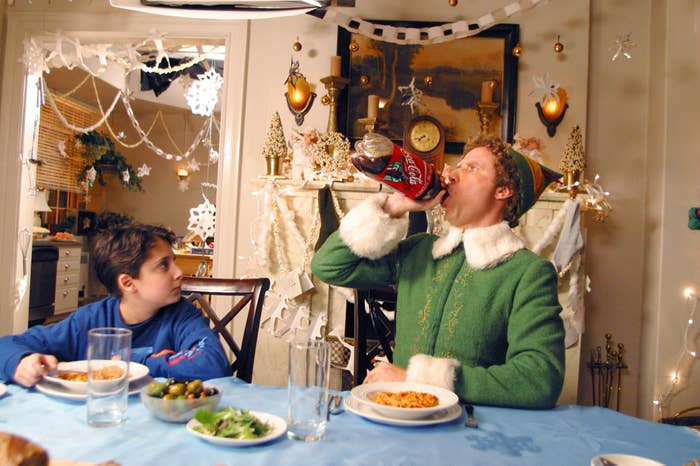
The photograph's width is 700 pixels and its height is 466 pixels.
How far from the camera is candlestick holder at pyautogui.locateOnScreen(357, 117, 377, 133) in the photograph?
130 inches

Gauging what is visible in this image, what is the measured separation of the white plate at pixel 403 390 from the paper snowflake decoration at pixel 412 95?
2.44 m

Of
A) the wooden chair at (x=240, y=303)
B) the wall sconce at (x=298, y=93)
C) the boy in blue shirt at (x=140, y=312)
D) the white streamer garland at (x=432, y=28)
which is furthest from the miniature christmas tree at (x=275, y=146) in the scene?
the boy in blue shirt at (x=140, y=312)

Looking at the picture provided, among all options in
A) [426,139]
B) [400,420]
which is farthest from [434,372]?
[426,139]

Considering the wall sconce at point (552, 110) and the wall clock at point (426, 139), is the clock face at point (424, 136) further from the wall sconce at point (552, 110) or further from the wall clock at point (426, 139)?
the wall sconce at point (552, 110)

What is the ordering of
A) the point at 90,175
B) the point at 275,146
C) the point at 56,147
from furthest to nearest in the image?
the point at 90,175 → the point at 56,147 → the point at 275,146

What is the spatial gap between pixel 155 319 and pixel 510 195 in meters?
1.02

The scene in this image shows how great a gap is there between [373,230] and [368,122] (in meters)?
1.95

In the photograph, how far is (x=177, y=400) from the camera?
952 millimetres

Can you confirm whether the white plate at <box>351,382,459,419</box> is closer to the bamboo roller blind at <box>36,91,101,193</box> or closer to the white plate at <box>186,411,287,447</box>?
the white plate at <box>186,411,287,447</box>

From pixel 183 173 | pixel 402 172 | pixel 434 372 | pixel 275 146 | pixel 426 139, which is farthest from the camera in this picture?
pixel 183 173

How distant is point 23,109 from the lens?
3633 mm

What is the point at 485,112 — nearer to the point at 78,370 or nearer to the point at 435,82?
the point at 435,82

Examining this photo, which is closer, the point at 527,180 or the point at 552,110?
the point at 527,180

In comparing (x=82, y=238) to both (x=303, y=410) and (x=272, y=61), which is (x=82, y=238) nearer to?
(x=272, y=61)
